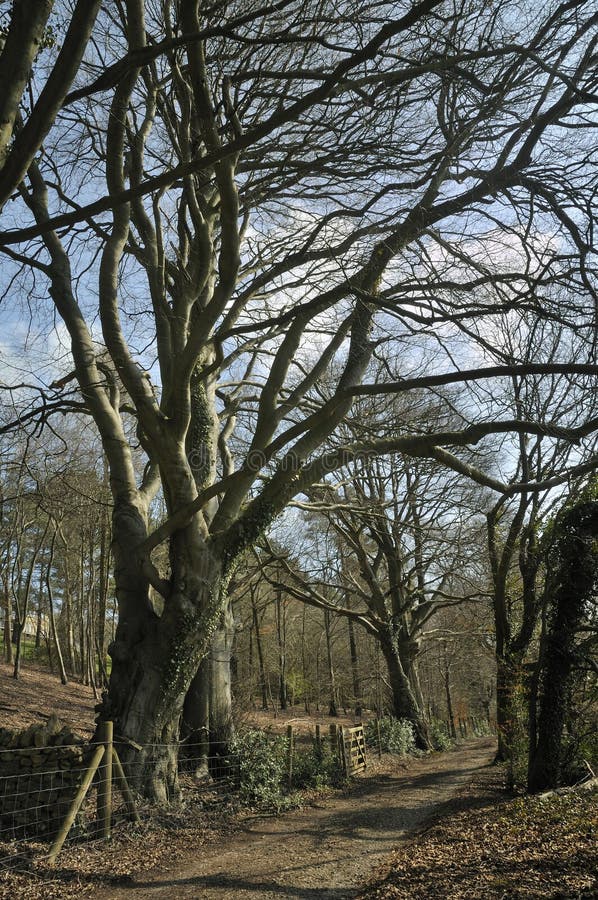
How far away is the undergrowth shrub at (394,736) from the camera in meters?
16.5

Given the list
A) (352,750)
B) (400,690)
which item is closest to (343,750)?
(352,750)

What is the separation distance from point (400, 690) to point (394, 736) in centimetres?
153

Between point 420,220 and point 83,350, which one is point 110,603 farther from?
point 420,220

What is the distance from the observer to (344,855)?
20.9 ft

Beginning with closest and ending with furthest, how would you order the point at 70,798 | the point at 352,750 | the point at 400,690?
the point at 70,798, the point at 352,750, the point at 400,690

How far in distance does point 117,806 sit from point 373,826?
345cm

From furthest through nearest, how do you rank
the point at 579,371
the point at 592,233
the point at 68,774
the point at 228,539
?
the point at 228,539
the point at 68,774
the point at 592,233
the point at 579,371

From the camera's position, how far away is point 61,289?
7586 mm

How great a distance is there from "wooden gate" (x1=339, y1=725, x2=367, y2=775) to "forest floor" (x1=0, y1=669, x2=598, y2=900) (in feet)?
9.42

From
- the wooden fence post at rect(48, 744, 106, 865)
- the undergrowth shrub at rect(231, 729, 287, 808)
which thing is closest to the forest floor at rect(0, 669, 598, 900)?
the wooden fence post at rect(48, 744, 106, 865)

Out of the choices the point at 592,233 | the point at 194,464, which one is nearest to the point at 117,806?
the point at 194,464

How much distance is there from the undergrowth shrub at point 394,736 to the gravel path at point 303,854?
5750 millimetres

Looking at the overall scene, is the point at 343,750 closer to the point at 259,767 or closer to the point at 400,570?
the point at 259,767

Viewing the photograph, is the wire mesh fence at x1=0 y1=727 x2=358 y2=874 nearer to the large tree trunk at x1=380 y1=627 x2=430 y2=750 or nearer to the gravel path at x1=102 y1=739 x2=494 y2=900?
the gravel path at x1=102 y1=739 x2=494 y2=900
